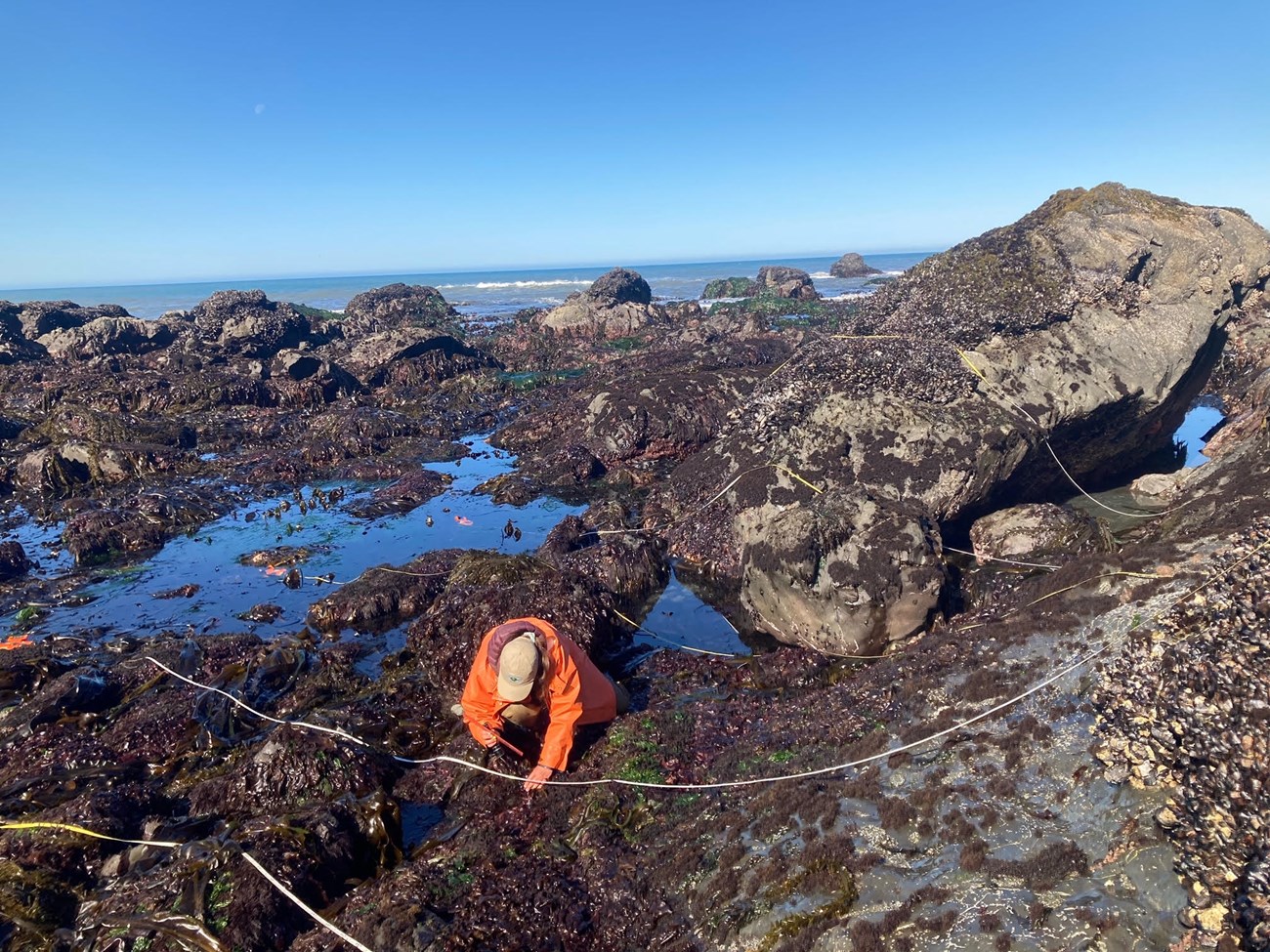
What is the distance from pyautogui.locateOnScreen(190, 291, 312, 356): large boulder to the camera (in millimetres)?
25672

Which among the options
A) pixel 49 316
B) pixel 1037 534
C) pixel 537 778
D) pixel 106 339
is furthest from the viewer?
pixel 49 316

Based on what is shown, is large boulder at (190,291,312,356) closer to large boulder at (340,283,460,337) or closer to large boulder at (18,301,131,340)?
large boulder at (340,283,460,337)

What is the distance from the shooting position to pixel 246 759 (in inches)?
235

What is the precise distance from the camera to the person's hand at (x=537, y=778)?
550cm

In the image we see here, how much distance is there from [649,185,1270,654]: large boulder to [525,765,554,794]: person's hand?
3.22m

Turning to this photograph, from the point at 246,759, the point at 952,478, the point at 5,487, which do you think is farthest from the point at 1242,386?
the point at 5,487

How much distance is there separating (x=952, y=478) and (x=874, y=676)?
148 inches

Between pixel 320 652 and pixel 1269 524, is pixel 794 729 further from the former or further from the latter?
pixel 320 652

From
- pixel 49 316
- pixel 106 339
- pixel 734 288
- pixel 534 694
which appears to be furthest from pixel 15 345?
pixel 734 288

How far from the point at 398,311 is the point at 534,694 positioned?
40222mm

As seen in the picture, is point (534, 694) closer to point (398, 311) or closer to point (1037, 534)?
point (1037, 534)

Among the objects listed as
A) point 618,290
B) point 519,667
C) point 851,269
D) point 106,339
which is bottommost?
point 519,667

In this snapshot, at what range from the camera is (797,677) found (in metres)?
6.91

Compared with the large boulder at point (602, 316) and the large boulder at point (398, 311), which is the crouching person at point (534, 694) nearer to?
the large boulder at point (602, 316)
